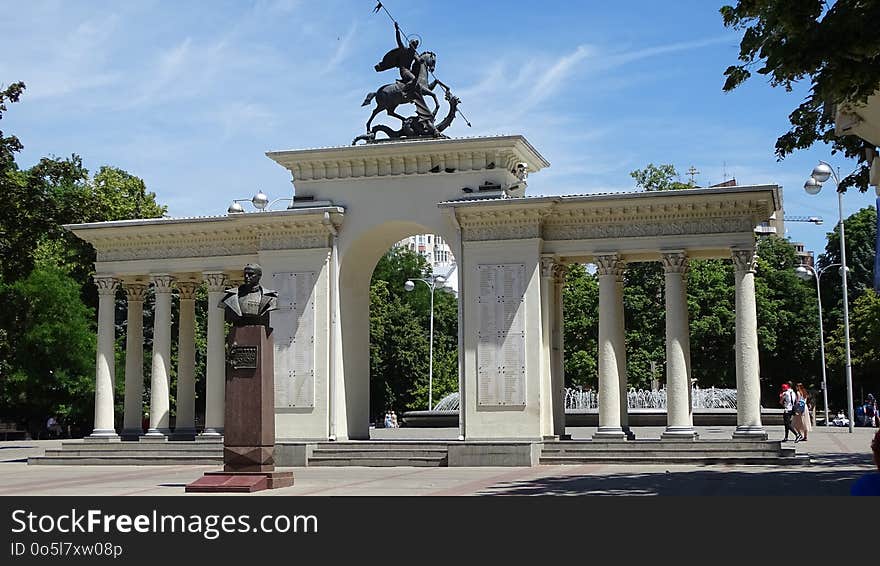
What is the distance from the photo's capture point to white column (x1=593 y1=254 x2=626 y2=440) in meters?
Result: 28.6

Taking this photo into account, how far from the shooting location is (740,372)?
90.2ft

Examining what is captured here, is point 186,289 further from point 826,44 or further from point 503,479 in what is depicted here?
point 826,44

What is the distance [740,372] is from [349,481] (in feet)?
35.2

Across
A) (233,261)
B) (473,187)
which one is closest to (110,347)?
(233,261)

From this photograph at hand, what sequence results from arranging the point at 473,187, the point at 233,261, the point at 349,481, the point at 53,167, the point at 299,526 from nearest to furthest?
the point at 299,526
the point at 349,481
the point at 473,187
the point at 233,261
the point at 53,167

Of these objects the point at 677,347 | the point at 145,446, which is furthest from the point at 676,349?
the point at 145,446

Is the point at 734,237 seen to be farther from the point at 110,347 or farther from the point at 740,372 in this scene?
the point at 110,347

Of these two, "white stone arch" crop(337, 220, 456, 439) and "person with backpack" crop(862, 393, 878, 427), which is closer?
"white stone arch" crop(337, 220, 456, 439)

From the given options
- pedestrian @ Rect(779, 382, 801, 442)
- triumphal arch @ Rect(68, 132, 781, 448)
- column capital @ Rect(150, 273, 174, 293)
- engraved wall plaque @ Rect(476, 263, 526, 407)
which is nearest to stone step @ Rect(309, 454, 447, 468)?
triumphal arch @ Rect(68, 132, 781, 448)

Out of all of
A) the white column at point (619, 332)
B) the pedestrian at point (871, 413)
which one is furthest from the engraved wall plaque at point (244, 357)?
the pedestrian at point (871, 413)

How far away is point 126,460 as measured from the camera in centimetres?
3073

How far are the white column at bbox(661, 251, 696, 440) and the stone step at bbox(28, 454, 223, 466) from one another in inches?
476

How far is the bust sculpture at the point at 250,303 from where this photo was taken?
19.8 meters

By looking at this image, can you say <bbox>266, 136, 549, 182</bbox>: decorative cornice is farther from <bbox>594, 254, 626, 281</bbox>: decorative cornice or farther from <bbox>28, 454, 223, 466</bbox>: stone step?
<bbox>28, 454, 223, 466</bbox>: stone step
